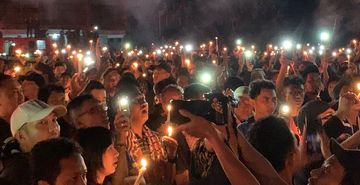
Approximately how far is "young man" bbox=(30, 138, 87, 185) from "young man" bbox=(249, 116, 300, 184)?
0.97 m

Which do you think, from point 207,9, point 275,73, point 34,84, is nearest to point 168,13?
point 207,9

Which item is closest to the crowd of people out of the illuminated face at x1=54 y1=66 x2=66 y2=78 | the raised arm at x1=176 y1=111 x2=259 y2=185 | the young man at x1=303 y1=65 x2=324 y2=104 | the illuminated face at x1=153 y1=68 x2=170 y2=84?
the raised arm at x1=176 y1=111 x2=259 y2=185

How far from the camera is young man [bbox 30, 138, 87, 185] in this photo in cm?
259

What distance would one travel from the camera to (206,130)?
243 centimetres

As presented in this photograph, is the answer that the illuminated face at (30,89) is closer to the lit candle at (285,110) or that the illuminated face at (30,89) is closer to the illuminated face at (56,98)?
the illuminated face at (56,98)

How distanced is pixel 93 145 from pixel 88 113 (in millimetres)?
1075

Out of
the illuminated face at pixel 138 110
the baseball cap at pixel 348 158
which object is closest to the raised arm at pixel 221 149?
the baseball cap at pixel 348 158

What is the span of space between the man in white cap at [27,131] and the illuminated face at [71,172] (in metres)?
0.54

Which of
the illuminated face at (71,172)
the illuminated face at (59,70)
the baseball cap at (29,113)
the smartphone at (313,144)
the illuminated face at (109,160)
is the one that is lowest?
the smartphone at (313,144)

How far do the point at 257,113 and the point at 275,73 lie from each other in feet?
12.2

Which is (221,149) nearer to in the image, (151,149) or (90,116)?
(151,149)

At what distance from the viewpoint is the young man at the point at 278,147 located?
2.85 metres

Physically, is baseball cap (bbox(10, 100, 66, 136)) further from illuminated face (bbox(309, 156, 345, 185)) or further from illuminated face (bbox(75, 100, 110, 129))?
illuminated face (bbox(309, 156, 345, 185))

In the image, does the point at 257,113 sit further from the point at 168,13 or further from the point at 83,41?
the point at 168,13
